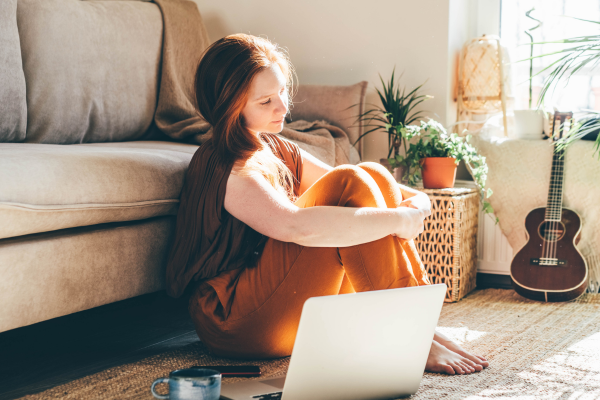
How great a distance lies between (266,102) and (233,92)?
8 cm

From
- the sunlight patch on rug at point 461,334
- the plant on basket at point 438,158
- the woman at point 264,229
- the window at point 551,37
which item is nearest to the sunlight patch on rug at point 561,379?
the woman at point 264,229

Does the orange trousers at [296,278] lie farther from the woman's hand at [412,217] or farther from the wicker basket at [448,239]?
the wicker basket at [448,239]

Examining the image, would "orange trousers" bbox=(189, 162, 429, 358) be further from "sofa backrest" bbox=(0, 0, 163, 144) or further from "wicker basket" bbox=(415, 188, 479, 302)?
"sofa backrest" bbox=(0, 0, 163, 144)

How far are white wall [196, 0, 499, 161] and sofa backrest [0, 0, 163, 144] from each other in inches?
21.8

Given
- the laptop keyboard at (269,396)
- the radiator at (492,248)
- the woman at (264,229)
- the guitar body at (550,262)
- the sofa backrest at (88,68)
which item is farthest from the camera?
the radiator at (492,248)

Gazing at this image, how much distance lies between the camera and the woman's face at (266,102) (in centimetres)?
128

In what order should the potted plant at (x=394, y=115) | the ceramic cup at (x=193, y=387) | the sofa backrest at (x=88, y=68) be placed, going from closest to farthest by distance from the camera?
the ceramic cup at (x=193, y=387) → the sofa backrest at (x=88, y=68) → the potted plant at (x=394, y=115)

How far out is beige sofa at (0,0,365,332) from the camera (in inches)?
46.2

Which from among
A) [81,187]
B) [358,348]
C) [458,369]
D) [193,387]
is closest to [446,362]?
[458,369]

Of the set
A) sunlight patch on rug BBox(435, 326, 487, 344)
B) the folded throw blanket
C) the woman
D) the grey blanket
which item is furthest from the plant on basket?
the woman

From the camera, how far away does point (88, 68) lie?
2.00m

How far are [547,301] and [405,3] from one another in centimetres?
126

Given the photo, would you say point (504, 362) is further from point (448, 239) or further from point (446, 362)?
point (448, 239)

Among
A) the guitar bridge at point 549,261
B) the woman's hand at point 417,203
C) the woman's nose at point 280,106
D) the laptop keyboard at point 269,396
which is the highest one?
the woman's nose at point 280,106
